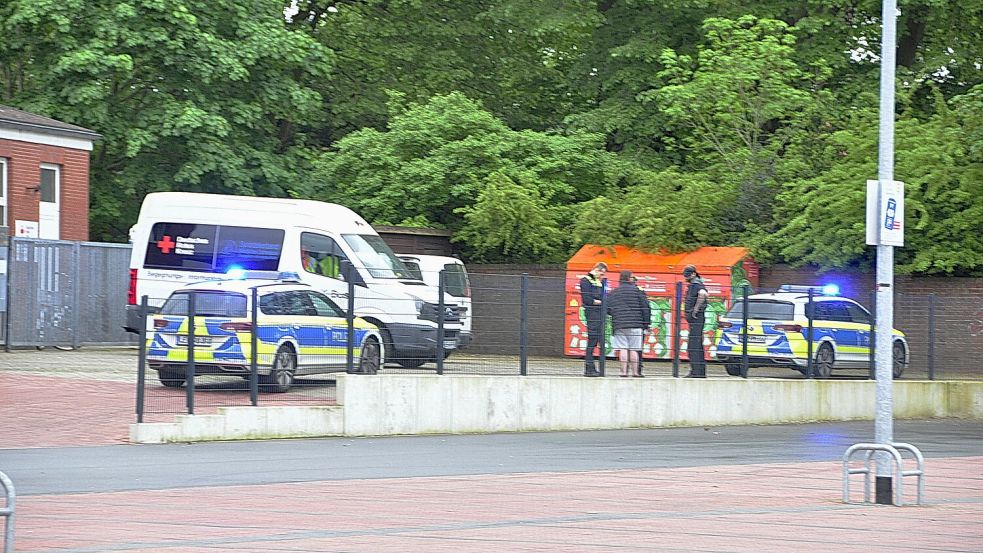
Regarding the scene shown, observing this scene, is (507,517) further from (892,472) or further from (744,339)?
(744,339)

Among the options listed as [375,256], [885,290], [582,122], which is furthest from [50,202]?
[885,290]

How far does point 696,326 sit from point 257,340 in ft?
24.9

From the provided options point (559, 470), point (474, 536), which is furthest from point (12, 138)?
point (474, 536)

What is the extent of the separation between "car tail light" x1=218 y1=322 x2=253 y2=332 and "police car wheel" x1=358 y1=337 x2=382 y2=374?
1474 millimetres

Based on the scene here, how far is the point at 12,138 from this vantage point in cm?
3167

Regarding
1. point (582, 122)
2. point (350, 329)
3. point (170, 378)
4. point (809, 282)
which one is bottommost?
point (170, 378)

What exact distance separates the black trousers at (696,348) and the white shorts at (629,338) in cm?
103

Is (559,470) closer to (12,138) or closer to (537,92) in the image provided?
(12,138)

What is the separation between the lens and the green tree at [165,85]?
3500 centimetres

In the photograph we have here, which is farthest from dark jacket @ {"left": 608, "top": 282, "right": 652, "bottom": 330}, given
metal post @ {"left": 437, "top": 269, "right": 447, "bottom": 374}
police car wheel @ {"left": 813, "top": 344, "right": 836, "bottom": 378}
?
police car wheel @ {"left": 813, "top": 344, "right": 836, "bottom": 378}

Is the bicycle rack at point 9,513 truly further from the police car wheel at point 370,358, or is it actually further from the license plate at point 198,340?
the police car wheel at point 370,358

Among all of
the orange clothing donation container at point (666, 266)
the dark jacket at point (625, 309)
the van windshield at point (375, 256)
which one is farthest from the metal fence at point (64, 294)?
the dark jacket at point (625, 309)

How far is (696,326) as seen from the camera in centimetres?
2253

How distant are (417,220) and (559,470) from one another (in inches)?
823
